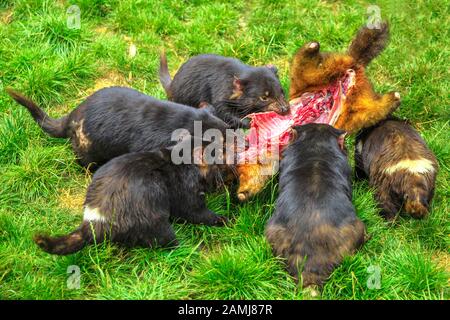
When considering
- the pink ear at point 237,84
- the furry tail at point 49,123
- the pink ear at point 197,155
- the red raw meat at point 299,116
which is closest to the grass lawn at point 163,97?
the furry tail at point 49,123

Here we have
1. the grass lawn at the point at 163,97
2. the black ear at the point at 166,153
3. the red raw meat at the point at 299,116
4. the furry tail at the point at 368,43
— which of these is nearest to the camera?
the grass lawn at the point at 163,97

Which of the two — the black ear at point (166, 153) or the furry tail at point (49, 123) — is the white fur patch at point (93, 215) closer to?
the black ear at point (166, 153)

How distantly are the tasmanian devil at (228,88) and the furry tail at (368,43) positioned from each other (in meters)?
0.80

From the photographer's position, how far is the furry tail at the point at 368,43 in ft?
18.2

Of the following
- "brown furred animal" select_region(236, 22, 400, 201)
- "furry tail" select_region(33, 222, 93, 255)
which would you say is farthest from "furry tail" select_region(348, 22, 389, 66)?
"furry tail" select_region(33, 222, 93, 255)

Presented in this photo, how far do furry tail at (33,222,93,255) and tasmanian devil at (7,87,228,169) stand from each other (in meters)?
1.02

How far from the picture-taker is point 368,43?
555 centimetres

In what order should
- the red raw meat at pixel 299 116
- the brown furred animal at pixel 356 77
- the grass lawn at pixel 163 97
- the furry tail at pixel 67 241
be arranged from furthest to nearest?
the brown furred animal at pixel 356 77, the red raw meat at pixel 299 116, the grass lawn at pixel 163 97, the furry tail at pixel 67 241

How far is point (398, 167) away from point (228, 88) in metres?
1.86

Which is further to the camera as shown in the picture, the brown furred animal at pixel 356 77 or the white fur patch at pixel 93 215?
the brown furred animal at pixel 356 77

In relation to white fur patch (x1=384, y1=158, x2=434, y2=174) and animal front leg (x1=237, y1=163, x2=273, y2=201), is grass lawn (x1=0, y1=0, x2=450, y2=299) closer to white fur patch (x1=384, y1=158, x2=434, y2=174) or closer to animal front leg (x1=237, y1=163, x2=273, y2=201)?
animal front leg (x1=237, y1=163, x2=273, y2=201)

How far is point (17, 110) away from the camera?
19.7 feet

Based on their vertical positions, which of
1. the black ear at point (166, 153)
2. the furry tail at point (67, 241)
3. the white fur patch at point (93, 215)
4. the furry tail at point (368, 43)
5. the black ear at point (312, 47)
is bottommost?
the furry tail at point (67, 241)

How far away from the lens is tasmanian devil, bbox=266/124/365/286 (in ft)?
14.0
